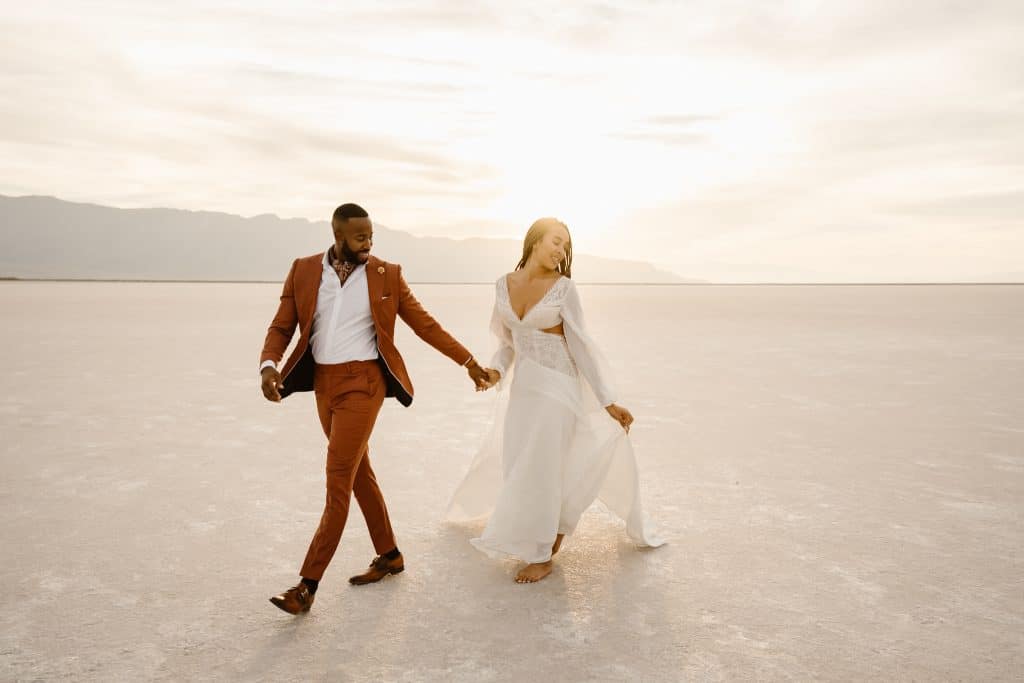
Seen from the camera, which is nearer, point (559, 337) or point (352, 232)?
point (352, 232)

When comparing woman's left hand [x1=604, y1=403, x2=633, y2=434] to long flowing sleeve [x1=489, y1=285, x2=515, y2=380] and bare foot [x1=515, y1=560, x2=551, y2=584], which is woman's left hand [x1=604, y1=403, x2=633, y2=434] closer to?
long flowing sleeve [x1=489, y1=285, x2=515, y2=380]

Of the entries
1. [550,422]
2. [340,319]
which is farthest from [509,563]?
[340,319]

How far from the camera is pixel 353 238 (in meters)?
4.13

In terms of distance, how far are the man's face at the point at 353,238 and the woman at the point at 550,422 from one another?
3.19 ft

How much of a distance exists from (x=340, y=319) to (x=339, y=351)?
168 millimetres

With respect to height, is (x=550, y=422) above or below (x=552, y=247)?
below

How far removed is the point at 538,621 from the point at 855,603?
5.49 feet

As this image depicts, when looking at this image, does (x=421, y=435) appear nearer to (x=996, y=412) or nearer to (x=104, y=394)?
(x=104, y=394)

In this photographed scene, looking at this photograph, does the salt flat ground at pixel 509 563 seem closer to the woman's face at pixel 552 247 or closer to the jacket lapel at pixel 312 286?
the jacket lapel at pixel 312 286

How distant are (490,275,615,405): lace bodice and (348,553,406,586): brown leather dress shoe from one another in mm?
1414

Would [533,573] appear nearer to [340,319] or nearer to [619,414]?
[619,414]

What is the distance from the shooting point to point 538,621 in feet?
13.1

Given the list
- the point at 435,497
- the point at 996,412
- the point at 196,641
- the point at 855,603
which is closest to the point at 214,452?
the point at 435,497

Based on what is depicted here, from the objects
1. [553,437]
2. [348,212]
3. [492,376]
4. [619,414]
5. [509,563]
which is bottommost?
[509,563]
